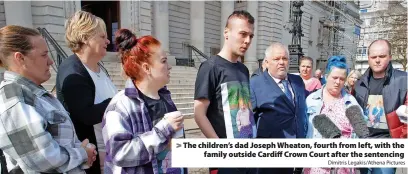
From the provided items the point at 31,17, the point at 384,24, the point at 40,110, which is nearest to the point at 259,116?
the point at 40,110

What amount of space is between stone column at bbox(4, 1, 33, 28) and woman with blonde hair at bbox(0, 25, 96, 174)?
977 centimetres

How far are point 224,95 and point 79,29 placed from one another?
4.00ft

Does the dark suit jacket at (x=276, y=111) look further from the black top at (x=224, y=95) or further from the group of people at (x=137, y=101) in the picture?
the black top at (x=224, y=95)

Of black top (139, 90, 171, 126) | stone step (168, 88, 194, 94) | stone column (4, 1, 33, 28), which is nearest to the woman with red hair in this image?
black top (139, 90, 171, 126)

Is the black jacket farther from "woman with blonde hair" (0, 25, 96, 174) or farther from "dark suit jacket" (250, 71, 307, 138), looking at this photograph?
"woman with blonde hair" (0, 25, 96, 174)

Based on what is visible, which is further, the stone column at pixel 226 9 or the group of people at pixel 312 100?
the stone column at pixel 226 9

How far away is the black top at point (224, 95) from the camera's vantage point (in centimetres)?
216

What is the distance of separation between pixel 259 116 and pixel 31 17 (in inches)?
408

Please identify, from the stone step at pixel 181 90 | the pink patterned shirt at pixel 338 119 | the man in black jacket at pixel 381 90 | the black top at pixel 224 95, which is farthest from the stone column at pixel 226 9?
the black top at pixel 224 95

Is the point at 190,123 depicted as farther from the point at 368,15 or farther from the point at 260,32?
the point at 368,15

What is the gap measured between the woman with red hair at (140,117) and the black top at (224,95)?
1.72 feet

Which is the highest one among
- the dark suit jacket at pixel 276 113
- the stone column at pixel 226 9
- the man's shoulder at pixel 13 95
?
the stone column at pixel 226 9

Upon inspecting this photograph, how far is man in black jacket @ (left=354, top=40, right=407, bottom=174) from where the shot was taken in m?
2.70

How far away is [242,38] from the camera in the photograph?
2209 mm
